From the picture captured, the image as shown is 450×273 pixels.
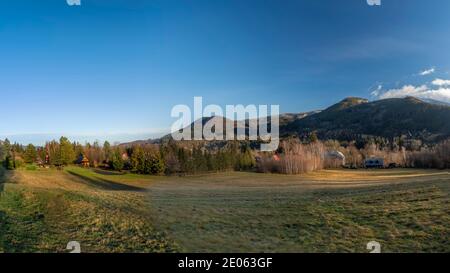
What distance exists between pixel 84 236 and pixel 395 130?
21059 centimetres

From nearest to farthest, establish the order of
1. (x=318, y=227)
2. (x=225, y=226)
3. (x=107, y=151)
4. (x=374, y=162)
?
(x=318, y=227), (x=225, y=226), (x=107, y=151), (x=374, y=162)

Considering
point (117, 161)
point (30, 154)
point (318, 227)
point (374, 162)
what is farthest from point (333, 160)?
point (318, 227)

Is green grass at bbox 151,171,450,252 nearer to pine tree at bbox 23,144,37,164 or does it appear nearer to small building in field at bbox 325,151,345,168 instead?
pine tree at bbox 23,144,37,164

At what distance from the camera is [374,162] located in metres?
87.4

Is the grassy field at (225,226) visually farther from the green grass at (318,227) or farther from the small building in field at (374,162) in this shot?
the small building in field at (374,162)

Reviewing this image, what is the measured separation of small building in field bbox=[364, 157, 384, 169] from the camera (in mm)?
86062

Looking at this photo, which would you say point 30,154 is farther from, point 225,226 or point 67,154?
point 225,226

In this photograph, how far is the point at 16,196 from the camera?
15.8 m

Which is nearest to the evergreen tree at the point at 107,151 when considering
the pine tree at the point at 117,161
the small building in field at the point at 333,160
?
the pine tree at the point at 117,161

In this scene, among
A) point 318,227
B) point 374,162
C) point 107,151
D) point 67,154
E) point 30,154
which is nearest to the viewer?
point 318,227

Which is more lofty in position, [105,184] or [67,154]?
[67,154]

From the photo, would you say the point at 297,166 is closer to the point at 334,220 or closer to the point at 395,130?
the point at 334,220

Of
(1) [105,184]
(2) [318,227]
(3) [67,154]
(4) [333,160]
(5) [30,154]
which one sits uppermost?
(3) [67,154]
